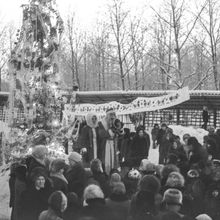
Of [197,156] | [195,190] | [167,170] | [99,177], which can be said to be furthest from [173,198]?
[197,156]

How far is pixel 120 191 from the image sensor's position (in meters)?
4.83

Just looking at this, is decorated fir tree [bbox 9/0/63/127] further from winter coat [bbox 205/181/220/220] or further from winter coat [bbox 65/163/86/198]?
winter coat [bbox 205/181/220/220]

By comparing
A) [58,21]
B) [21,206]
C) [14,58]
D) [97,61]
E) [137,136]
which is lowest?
[21,206]

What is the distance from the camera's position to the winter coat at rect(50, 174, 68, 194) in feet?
17.9

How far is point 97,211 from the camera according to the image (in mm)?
4441

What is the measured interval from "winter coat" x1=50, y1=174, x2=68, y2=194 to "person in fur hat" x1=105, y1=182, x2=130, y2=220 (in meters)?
0.90

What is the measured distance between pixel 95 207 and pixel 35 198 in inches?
35.8

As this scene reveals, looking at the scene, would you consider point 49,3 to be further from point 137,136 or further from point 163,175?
point 163,175

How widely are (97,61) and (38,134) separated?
107 ft

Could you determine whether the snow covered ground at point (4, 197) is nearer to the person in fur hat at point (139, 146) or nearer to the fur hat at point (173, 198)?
the person in fur hat at point (139, 146)

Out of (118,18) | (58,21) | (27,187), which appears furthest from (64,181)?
(118,18)

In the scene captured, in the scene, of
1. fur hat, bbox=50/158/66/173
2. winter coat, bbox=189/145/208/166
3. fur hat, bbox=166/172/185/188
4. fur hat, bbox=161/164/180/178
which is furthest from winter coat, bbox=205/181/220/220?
fur hat, bbox=50/158/66/173

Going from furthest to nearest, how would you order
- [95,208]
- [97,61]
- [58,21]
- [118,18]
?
[97,61]
[118,18]
[58,21]
[95,208]

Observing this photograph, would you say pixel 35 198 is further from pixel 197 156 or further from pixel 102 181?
pixel 197 156
